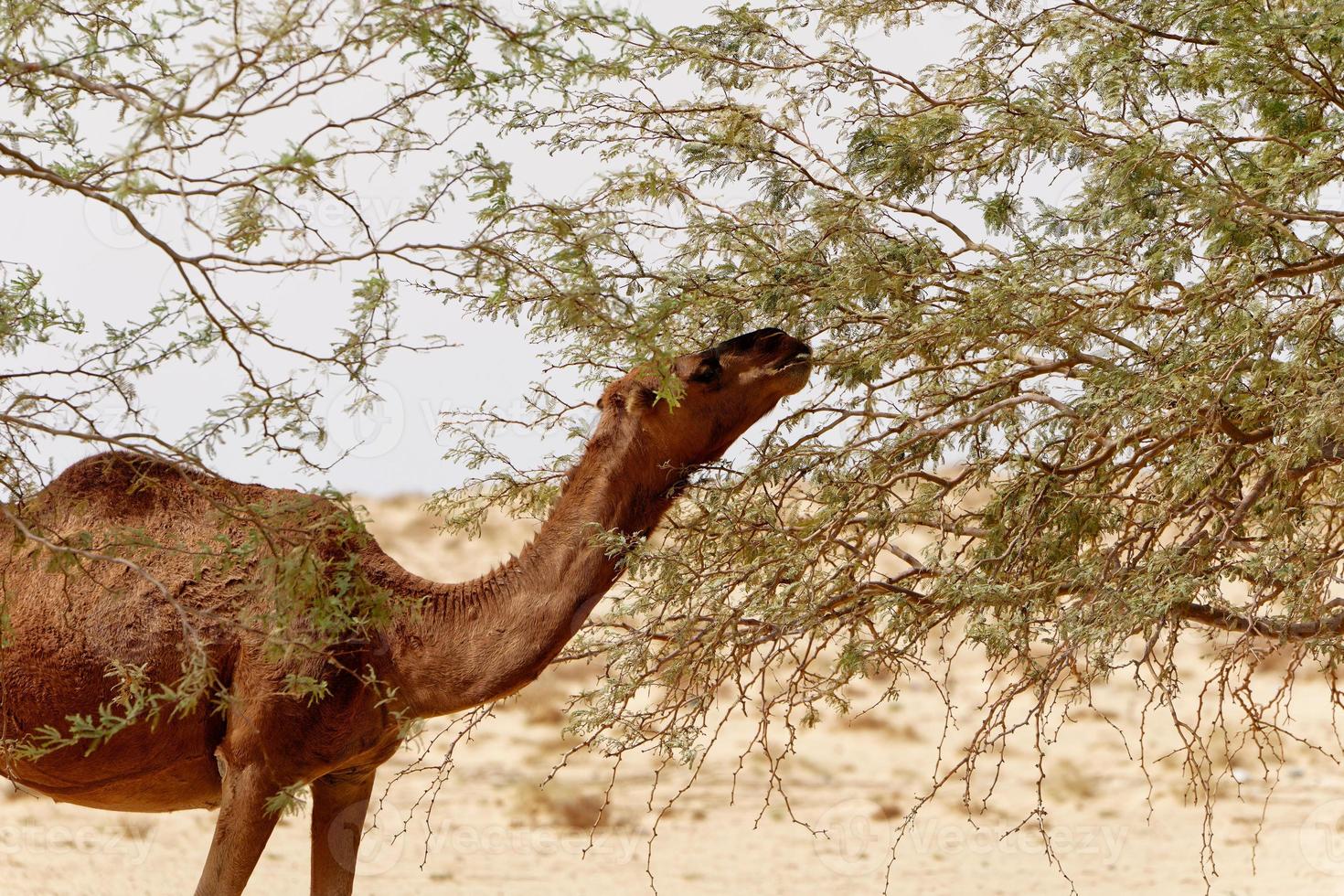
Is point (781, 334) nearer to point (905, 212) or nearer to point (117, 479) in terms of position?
point (905, 212)

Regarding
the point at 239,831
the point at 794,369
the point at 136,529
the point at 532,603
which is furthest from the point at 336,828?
the point at 794,369

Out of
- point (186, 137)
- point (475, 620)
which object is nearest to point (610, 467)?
point (475, 620)

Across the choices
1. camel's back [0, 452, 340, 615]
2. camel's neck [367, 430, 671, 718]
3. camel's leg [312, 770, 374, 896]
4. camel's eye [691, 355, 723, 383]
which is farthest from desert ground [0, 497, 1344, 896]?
camel's eye [691, 355, 723, 383]

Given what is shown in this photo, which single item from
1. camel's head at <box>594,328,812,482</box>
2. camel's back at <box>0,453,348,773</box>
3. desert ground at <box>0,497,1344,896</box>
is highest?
camel's head at <box>594,328,812,482</box>

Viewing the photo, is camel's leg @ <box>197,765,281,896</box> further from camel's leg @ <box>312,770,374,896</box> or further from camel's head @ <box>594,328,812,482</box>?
camel's head @ <box>594,328,812,482</box>

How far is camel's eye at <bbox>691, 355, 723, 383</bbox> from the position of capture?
5625 millimetres

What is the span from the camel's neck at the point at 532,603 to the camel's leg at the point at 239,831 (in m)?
0.64

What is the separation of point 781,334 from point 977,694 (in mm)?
17767

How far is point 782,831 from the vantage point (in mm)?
16578

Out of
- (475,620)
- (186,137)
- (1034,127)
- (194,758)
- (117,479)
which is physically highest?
(1034,127)

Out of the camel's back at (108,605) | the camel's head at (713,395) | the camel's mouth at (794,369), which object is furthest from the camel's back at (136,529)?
the camel's mouth at (794,369)

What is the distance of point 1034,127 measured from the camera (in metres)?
5.80

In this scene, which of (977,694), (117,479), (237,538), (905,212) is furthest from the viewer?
(977,694)

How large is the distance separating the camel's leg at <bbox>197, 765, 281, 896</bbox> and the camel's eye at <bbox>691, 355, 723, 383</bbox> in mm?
2240
